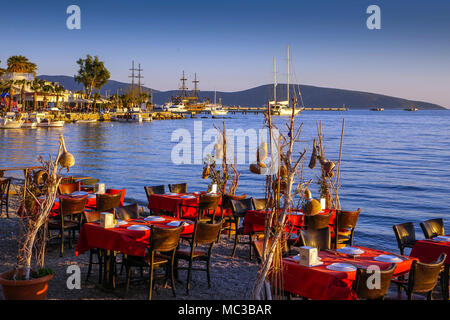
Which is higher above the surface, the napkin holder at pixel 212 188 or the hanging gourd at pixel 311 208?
the hanging gourd at pixel 311 208

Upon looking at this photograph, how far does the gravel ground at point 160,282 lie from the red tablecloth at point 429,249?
8.10 feet

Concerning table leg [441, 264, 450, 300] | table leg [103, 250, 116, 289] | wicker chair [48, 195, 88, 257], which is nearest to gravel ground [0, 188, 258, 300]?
table leg [103, 250, 116, 289]

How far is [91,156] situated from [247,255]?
2836 cm

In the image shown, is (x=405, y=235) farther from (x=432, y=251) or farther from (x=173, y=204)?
(x=173, y=204)

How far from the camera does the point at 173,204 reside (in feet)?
33.3

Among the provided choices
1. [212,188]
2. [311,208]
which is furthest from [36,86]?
[311,208]

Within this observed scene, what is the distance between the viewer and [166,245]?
6.43 meters

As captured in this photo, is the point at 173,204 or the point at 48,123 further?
the point at 48,123

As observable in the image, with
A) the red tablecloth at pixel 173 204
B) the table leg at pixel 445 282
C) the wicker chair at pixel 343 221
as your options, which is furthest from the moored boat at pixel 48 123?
the table leg at pixel 445 282

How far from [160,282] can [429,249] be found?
12.8 ft

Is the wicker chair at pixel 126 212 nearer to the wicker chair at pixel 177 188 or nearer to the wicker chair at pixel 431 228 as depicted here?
the wicker chair at pixel 177 188

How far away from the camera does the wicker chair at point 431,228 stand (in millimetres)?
7879
